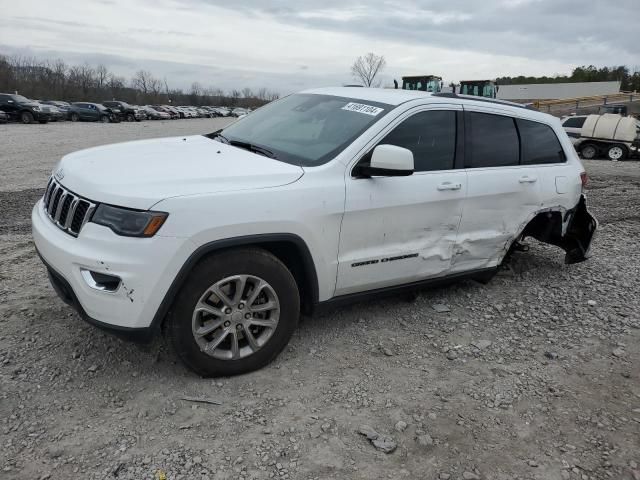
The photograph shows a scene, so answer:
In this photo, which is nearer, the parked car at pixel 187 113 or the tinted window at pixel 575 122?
the tinted window at pixel 575 122

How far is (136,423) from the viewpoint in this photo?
2.76 metres

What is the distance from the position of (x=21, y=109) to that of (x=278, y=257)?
32.1m

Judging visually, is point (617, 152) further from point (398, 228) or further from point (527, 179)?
point (398, 228)

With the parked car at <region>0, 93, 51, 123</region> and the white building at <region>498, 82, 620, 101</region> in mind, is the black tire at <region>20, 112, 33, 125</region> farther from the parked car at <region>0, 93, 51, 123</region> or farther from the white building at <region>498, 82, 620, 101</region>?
the white building at <region>498, 82, 620, 101</region>

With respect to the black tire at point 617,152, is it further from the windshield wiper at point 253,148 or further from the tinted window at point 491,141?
the windshield wiper at point 253,148

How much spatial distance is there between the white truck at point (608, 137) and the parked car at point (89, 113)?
3276cm

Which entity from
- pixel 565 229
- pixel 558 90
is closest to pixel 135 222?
pixel 565 229

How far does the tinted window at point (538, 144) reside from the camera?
4.43 meters

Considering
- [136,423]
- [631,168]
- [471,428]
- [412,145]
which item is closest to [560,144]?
[412,145]

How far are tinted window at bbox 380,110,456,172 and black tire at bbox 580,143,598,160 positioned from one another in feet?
58.1

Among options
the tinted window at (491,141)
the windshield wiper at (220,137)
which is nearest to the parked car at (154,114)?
the windshield wiper at (220,137)

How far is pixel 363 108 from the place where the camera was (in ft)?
12.4

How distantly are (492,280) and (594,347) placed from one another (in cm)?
→ 133

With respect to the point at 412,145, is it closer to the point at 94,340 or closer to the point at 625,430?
the point at 625,430
